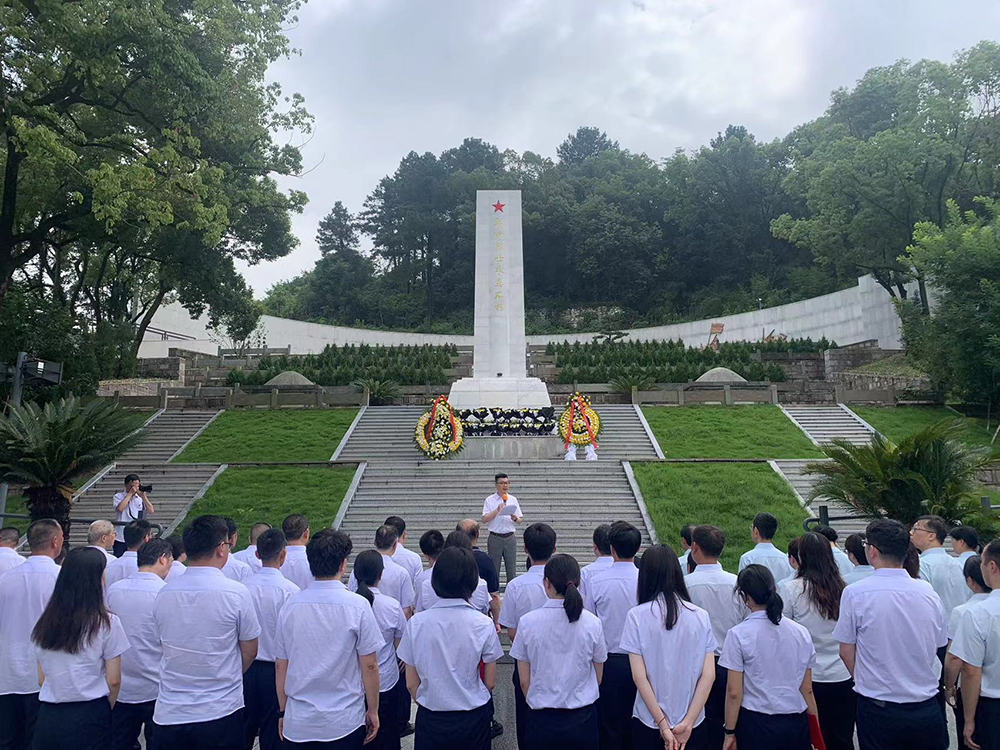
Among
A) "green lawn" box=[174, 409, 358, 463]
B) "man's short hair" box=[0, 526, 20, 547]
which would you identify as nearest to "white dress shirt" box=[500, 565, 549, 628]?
"man's short hair" box=[0, 526, 20, 547]

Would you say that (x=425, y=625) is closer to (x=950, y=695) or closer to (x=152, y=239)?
(x=950, y=695)

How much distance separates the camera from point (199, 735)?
3.04 metres

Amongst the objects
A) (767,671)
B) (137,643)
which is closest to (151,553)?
(137,643)

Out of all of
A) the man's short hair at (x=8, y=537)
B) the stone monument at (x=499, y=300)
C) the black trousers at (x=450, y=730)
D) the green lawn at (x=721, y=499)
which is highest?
the stone monument at (x=499, y=300)

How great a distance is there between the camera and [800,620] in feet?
11.9

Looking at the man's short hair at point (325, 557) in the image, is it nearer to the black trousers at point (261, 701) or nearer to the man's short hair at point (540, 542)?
the black trousers at point (261, 701)

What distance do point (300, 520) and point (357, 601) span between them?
1.49 meters

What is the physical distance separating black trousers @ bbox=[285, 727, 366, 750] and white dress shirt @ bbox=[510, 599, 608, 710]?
0.79 metres

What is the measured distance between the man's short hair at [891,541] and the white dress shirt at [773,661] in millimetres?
552

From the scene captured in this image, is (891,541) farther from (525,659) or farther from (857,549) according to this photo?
(525,659)

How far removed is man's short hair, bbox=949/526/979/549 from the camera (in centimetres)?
440

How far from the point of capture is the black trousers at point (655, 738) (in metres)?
3.03

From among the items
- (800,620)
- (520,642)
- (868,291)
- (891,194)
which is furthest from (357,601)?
(868,291)

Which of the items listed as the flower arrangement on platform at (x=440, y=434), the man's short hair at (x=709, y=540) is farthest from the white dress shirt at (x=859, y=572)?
the flower arrangement on platform at (x=440, y=434)
